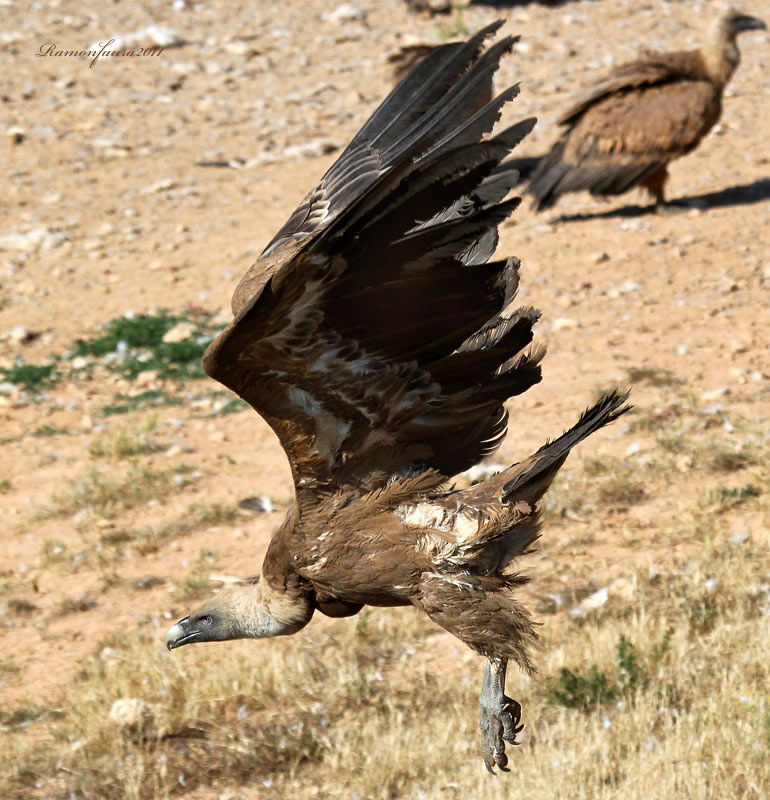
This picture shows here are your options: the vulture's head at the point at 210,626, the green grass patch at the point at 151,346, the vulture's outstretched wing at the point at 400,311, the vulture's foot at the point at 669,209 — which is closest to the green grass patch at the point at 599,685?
the vulture's outstretched wing at the point at 400,311

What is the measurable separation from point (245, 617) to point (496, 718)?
39.1 inches

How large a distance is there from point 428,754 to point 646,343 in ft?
14.3

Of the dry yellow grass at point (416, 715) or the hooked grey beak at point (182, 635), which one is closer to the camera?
the dry yellow grass at point (416, 715)

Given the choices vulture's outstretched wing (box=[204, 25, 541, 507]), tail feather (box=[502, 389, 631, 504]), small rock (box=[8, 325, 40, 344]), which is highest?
vulture's outstretched wing (box=[204, 25, 541, 507])

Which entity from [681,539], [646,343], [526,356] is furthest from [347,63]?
[526,356]

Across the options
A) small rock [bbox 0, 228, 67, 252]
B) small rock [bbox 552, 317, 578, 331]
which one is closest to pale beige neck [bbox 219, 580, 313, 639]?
small rock [bbox 552, 317, 578, 331]

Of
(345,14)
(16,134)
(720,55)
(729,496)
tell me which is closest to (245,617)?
(729,496)

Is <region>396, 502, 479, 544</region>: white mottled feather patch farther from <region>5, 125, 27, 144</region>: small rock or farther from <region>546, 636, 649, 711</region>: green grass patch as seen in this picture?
<region>5, 125, 27, 144</region>: small rock

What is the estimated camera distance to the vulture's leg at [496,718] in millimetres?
4211

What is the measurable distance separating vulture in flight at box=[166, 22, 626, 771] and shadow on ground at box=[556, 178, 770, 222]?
639cm

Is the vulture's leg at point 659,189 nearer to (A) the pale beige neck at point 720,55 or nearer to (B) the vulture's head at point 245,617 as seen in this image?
(A) the pale beige neck at point 720,55

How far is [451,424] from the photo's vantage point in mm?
4410

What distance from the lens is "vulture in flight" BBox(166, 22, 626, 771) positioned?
3.46 meters

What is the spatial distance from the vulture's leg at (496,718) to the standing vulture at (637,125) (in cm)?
681
